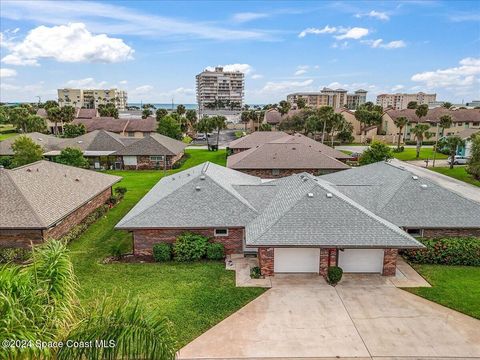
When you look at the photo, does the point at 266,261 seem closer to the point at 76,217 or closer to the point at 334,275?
the point at 334,275

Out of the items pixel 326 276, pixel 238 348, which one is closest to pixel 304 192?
pixel 326 276

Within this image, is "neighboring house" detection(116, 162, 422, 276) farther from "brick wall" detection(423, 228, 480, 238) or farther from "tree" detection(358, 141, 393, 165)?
"tree" detection(358, 141, 393, 165)

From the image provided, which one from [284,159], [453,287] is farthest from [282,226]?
[284,159]

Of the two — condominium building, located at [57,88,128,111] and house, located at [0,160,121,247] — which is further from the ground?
condominium building, located at [57,88,128,111]

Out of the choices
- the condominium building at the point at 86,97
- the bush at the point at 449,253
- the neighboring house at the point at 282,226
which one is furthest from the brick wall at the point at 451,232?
→ the condominium building at the point at 86,97

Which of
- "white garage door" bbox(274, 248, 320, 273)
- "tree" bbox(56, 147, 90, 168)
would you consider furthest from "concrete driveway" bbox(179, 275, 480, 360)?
"tree" bbox(56, 147, 90, 168)

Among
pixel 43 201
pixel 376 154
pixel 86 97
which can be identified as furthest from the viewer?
pixel 86 97
